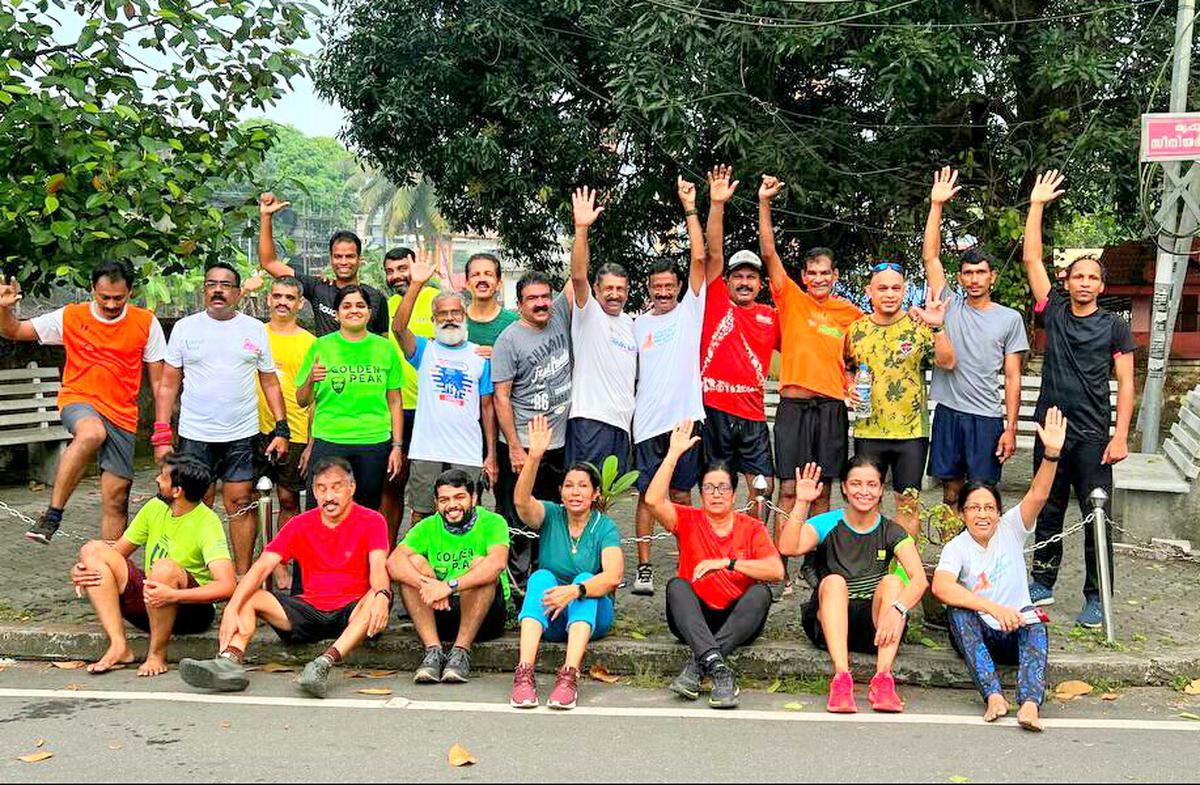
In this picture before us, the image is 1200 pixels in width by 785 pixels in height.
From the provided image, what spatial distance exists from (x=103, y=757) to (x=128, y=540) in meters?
1.76

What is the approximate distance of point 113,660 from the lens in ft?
20.5

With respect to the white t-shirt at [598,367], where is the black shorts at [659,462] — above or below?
below

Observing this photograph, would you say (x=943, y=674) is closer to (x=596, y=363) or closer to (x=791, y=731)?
(x=791, y=731)

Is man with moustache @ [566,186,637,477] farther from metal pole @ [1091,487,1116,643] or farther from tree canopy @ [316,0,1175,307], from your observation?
tree canopy @ [316,0,1175,307]

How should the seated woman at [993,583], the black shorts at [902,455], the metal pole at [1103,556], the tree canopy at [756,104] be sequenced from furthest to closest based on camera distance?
the tree canopy at [756,104] < the black shorts at [902,455] < the metal pole at [1103,556] < the seated woman at [993,583]

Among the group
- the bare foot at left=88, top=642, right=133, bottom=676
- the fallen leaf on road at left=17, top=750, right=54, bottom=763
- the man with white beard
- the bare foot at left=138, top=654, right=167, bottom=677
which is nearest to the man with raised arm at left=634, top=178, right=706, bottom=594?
the man with white beard

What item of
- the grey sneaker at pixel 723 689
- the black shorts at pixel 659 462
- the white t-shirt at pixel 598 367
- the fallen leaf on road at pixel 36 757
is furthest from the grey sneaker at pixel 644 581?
the fallen leaf on road at pixel 36 757

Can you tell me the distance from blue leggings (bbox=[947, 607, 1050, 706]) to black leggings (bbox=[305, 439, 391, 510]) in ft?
10.5

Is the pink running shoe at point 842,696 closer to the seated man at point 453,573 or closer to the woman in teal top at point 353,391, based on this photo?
the seated man at point 453,573

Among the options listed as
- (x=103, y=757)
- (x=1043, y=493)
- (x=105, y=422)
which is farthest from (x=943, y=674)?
(x=105, y=422)

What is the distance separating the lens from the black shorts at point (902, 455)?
275 inches

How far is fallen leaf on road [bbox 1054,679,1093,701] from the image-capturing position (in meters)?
5.81

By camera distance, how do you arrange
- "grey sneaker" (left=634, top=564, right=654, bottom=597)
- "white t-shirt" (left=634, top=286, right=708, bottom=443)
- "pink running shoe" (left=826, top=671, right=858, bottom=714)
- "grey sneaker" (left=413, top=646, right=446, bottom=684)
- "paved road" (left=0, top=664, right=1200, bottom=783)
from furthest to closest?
1. "grey sneaker" (left=634, top=564, right=654, bottom=597)
2. "white t-shirt" (left=634, top=286, right=708, bottom=443)
3. "grey sneaker" (left=413, top=646, right=446, bottom=684)
4. "pink running shoe" (left=826, top=671, right=858, bottom=714)
5. "paved road" (left=0, top=664, right=1200, bottom=783)

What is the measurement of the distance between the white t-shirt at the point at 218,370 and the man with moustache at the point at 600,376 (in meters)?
1.87
